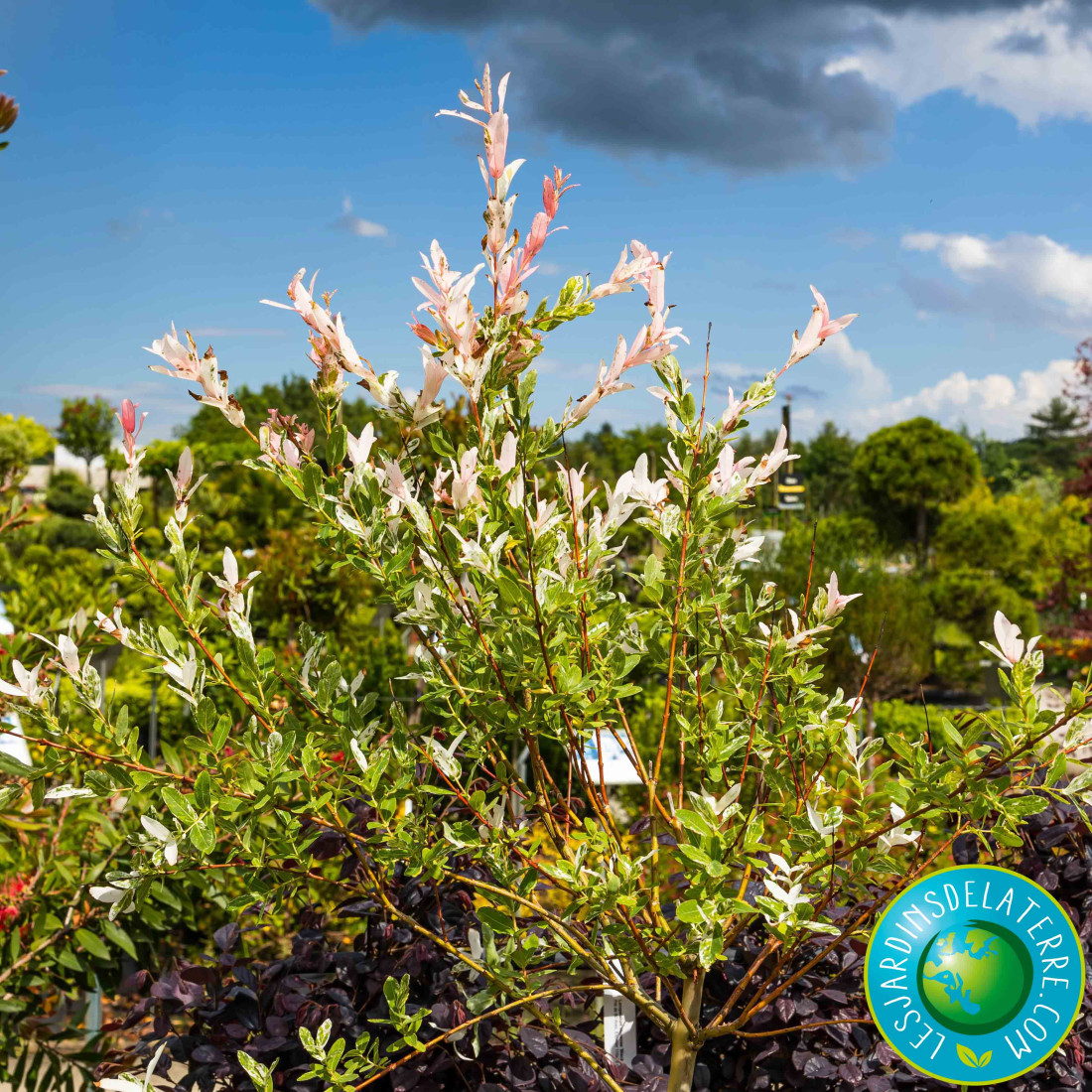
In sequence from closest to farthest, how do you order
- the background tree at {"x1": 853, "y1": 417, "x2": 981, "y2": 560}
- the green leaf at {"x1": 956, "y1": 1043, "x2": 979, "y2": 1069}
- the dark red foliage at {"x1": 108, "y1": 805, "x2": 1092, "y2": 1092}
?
the green leaf at {"x1": 956, "y1": 1043, "x2": 979, "y2": 1069}
the dark red foliage at {"x1": 108, "y1": 805, "x2": 1092, "y2": 1092}
the background tree at {"x1": 853, "y1": 417, "x2": 981, "y2": 560}

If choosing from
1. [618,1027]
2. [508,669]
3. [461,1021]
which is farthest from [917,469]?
[508,669]

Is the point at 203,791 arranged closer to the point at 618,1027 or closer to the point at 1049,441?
the point at 618,1027

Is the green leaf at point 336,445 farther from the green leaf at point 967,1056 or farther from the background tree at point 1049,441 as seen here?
the background tree at point 1049,441

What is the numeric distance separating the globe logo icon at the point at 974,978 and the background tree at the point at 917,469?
2074 cm

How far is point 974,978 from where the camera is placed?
4.49ft

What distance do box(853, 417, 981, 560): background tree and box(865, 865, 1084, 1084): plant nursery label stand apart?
816 inches

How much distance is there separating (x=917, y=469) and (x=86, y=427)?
63.2 feet

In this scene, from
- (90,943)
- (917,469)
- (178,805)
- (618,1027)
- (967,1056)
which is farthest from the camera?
(917,469)

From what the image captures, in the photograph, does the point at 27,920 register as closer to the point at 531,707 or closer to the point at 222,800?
the point at 222,800

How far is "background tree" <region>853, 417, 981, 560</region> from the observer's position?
20594 millimetres

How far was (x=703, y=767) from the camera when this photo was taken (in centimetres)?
142

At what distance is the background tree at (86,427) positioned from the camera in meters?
22.3

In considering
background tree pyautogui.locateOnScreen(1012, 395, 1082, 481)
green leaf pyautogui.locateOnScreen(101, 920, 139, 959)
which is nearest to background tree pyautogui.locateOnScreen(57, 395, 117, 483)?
green leaf pyautogui.locateOnScreen(101, 920, 139, 959)

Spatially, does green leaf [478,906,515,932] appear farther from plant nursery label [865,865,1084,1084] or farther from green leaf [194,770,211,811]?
plant nursery label [865,865,1084,1084]
